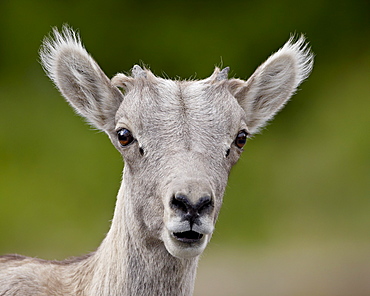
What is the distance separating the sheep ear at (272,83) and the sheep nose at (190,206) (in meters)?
2.15

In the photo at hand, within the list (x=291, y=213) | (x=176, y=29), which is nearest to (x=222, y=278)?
(x=291, y=213)

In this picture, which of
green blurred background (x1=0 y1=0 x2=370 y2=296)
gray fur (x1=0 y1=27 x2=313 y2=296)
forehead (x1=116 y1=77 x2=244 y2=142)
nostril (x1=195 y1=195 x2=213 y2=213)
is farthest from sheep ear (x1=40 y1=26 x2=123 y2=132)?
green blurred background (x1=0 y1=0 x2=370 y2=296)

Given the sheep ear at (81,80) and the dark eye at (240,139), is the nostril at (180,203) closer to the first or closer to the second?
the dark eye at (240,139)

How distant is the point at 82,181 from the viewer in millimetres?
19141

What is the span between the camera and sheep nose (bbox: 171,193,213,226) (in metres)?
5.94

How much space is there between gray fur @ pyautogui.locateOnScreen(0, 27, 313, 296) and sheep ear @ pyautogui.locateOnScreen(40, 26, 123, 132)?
1 cm

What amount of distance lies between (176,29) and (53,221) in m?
6.64

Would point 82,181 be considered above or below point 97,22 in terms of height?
below

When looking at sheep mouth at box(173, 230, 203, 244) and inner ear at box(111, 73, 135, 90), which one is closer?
sheep mouth at box(173, 230, 203, 244)

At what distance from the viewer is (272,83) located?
324 inches

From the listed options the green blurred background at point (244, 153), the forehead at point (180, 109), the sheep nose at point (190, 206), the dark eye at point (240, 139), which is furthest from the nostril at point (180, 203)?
Result: the green blurred background at point (244, 153)

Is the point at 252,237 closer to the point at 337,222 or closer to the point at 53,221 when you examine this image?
the point at 337,222

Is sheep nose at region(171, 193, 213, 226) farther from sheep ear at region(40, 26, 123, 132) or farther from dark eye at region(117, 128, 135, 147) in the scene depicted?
sheep ear at region(40, 26, 123, 132)

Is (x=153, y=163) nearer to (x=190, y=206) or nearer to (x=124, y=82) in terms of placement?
(x=190, y=206)
